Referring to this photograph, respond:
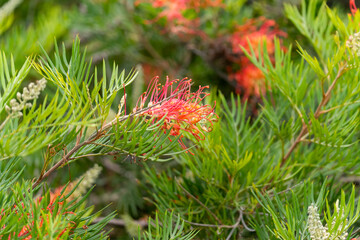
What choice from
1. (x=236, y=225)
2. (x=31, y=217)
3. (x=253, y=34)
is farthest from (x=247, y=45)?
(x=31, y=217)

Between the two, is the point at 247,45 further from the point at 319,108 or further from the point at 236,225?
the point at 236,225

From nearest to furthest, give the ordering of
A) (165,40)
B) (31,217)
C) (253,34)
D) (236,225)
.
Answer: (31,217), (236,225), (253,34), (165,40)

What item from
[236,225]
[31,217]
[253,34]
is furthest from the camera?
[253,34]

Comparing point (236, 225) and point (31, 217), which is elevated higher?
point (31, 217)

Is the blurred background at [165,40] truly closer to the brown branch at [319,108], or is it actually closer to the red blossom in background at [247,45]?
the red blossom in background at [247,45]

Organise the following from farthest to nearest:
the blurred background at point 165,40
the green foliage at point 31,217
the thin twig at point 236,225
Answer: the blurred background at point 165,40
the thin twig at point 236,225
the green foliage at point 31,217

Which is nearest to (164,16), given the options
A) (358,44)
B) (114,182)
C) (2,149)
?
(114,182)

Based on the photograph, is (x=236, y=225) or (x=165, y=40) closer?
(x=236, y=225)

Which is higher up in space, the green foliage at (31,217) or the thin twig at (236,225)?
the green foliage at (31,217)

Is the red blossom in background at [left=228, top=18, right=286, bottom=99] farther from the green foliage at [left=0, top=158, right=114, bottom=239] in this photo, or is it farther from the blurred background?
the green foliage at [left=0, top=158, right=114, bottom=239]

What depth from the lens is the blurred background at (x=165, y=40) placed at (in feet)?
3.34

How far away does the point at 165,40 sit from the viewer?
1.22 metres

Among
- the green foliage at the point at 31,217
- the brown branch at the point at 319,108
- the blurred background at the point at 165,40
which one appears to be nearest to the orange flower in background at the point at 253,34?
the blurred background at the point at 165,40

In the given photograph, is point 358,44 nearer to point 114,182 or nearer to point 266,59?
point 266,59
